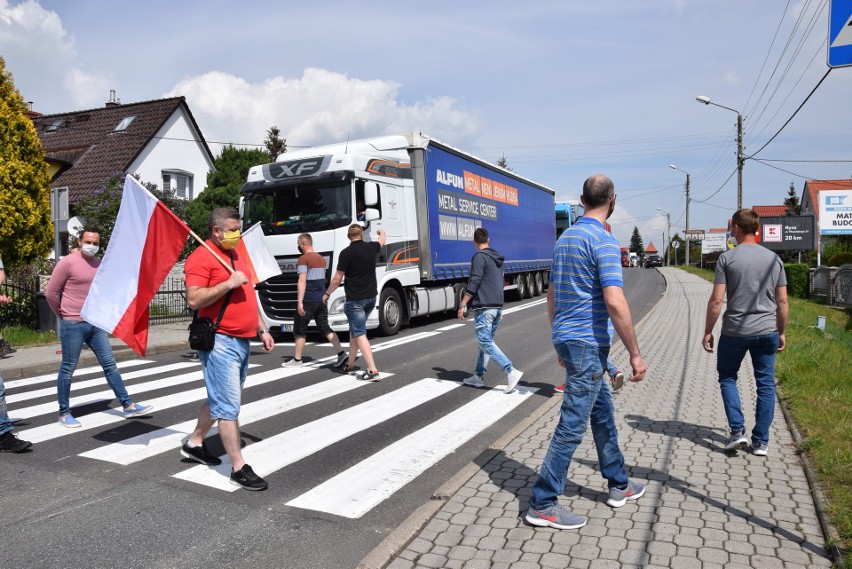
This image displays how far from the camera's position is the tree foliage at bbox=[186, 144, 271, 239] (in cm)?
3081

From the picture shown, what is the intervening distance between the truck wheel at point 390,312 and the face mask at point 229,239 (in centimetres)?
812

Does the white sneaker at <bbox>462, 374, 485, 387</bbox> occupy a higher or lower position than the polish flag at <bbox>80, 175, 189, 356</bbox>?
lower

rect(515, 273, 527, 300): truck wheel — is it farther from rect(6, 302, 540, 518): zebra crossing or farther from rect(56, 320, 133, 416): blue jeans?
rect(56, 320, 133, 416): blue jeans

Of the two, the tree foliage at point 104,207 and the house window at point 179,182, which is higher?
the house window at point 179,182

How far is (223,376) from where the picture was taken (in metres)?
4.43

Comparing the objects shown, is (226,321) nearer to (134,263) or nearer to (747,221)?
(134,263)

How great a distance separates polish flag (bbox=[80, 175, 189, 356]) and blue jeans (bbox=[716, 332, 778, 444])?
422 centimetres

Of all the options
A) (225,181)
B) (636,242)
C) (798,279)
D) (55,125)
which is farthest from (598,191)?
(636,242)

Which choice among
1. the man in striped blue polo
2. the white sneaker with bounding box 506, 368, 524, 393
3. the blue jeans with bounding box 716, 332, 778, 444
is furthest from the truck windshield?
the man in striped blue polo

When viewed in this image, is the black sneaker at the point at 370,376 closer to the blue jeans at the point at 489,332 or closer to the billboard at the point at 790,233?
the blue jeans at the point at 489,332

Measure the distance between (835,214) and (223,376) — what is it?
39282 millimetres

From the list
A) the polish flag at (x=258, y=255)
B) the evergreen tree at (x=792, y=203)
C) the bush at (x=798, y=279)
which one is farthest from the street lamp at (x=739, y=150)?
the evergreen tree at (x=792, y=203)

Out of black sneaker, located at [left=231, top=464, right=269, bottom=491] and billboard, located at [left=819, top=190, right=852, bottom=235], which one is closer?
black sneaker, located at [left=231, top=464, right=269, bottom=491]

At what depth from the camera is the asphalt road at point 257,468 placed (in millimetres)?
3656
